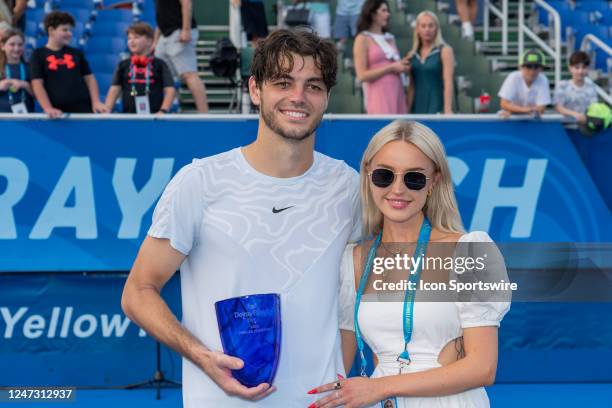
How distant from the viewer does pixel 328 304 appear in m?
3.57

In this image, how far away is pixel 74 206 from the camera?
7.48 meters

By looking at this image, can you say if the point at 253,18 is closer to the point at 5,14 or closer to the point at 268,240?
the point at 5,14

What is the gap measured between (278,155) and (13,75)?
585 centimetres

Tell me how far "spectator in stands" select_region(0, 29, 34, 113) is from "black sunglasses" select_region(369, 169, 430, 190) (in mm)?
5617

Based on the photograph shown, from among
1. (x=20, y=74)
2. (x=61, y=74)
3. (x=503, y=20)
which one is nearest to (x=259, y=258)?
(x=61, y=74)

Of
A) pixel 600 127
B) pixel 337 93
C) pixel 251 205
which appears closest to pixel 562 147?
pixel 600 127

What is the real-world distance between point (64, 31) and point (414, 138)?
587cm

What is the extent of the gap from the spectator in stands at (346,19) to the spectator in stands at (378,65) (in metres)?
1.60

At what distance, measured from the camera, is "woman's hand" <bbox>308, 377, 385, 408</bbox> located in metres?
3.37

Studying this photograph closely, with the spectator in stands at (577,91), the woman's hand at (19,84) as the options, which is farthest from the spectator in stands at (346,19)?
the woman's hand at (19,84)

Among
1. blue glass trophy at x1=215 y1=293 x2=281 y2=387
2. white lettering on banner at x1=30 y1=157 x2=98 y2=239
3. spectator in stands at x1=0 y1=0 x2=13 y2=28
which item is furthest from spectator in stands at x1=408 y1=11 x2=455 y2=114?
blue glass trophy at x1=215 y1=293 x2=281 y2=387

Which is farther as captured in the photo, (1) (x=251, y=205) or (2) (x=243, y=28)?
(2) (x=243, y=28)

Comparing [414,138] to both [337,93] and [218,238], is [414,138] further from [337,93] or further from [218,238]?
[337,93]

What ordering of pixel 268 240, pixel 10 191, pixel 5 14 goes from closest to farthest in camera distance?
pixel 268 240 → pixel 10 191 → pixel 5 14
